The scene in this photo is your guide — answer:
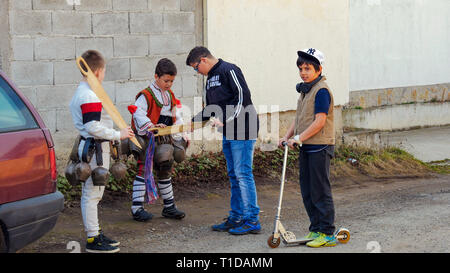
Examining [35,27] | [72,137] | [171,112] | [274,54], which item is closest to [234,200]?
[171,112]

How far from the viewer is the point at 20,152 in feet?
16.1

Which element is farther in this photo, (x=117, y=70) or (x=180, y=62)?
(x=180, y=62)

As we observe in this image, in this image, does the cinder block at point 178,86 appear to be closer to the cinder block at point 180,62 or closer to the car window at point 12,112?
the cinder block at point 180,62

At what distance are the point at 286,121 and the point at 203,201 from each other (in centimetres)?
279

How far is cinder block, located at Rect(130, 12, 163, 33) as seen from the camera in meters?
8.74

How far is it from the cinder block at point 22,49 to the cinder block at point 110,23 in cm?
89

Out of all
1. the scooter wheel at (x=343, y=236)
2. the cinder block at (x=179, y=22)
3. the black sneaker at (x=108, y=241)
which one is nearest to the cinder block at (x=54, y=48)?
the cinder block at (x=179, y=22)

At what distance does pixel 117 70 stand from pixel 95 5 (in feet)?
2.90

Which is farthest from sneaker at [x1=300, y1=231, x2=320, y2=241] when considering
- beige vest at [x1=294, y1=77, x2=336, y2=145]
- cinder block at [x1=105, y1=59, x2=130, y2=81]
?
cinder block at [x1=105, y1=59, x2=130, y2=81]

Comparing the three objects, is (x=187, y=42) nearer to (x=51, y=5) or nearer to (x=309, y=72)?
(x=51, y=5)

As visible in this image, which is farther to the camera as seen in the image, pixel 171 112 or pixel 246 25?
pixel 246 25

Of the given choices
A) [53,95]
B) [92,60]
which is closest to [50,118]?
[53,95]
